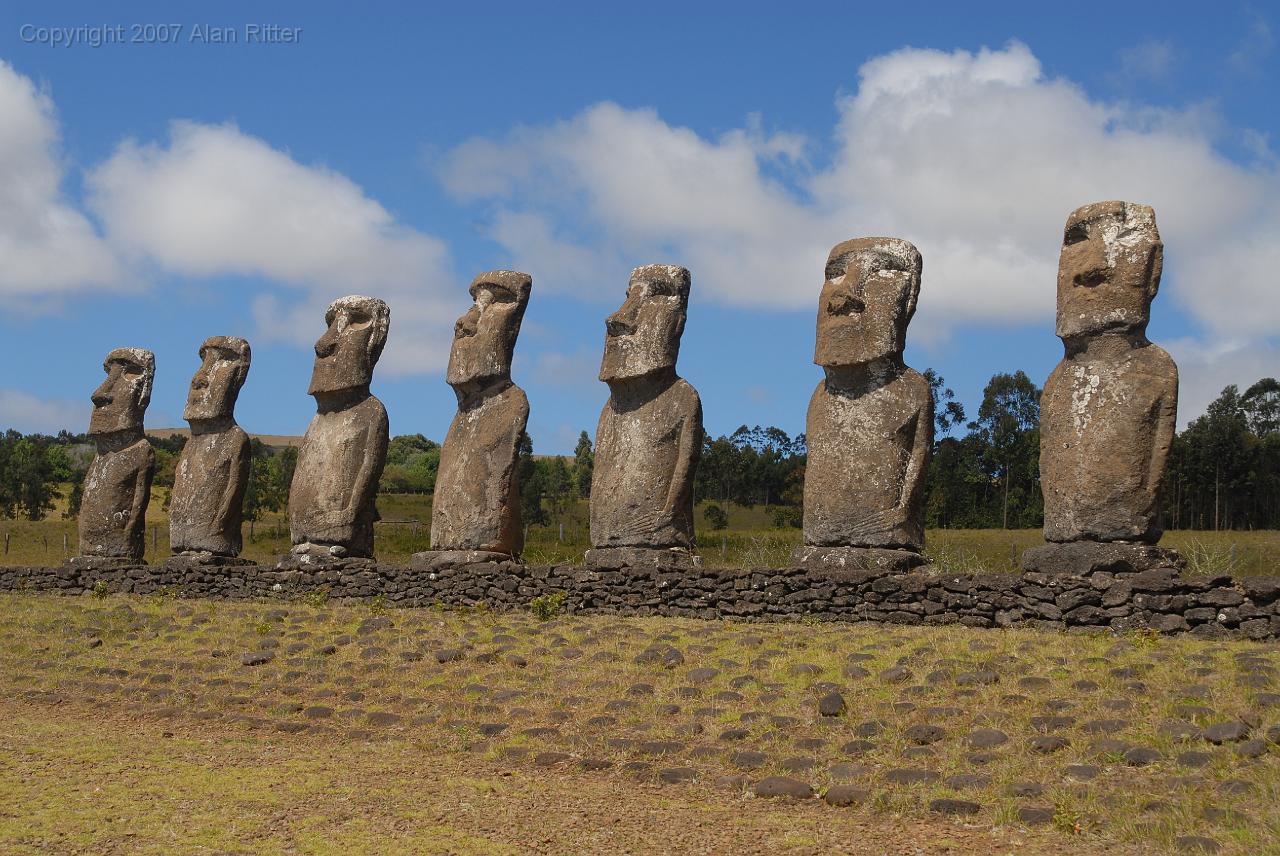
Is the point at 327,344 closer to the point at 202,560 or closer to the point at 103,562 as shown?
the point at 202,560

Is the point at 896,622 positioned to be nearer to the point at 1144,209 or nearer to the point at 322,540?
the point at 1144,209

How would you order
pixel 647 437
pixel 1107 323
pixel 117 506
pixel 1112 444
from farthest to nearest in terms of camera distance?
pixel 117 506, pixel 647 437, pixel 1107 323, pixel 1112 444

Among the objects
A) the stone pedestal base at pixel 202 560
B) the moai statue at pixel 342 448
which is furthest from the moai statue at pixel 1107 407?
the stone pedestal base at pixel 202 560

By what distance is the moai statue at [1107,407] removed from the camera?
503 inches

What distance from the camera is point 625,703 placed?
1137 centimetres

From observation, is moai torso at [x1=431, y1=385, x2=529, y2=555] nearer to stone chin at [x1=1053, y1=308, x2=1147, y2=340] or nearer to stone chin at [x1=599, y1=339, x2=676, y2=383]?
stone chin at [x1=599, y1=339, x2=676, y2=383]

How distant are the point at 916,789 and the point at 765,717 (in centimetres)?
187

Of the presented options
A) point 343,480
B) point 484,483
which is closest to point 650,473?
point 484,483

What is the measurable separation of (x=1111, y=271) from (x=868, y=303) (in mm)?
2497

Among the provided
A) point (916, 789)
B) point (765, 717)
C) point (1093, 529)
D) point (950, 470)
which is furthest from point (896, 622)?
point (950, 470)

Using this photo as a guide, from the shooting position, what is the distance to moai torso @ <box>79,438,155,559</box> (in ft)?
66.7

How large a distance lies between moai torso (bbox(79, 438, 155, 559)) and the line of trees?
10.3m

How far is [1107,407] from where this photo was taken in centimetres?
1300

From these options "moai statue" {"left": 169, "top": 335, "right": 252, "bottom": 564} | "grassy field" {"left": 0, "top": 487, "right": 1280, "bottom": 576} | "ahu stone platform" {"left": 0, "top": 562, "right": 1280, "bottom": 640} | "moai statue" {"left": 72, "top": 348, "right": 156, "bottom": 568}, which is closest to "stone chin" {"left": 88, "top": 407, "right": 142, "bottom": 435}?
"moai statue" {"left": 72, "top": 348, "right": 156, "bottom": 568}
